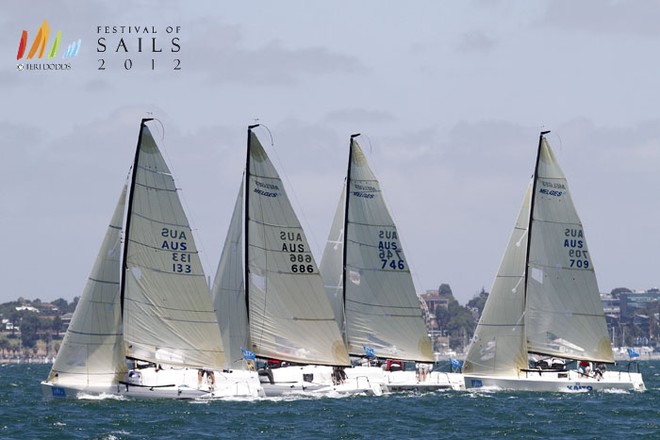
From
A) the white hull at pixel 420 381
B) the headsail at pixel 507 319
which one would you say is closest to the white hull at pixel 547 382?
the headsail at pixel 507 319

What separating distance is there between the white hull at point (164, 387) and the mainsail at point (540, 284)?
1362 centimetres

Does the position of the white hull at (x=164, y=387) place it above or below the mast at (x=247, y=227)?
below

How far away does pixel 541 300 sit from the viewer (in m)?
69.6

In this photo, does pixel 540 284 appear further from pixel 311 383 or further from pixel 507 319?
pixel 311 383

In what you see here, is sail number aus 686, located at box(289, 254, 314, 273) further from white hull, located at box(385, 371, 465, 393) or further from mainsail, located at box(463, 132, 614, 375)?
mainsail, located at box(463, 132, 614, 375)

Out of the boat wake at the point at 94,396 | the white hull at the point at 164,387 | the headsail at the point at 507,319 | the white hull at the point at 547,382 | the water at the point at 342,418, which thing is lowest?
the water at the point at 342,418

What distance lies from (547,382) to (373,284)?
31.4 ft

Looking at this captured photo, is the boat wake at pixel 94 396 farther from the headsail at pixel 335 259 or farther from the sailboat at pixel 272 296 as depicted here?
the headsail at pixel 335 259

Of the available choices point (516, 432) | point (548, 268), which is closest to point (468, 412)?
point (516, 432)

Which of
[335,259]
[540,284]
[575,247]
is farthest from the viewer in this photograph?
[335,259]

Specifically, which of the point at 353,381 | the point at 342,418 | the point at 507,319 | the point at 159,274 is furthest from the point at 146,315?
the point at 507,319

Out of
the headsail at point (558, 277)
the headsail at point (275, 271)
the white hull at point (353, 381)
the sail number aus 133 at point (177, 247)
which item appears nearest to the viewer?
the sail number aus 133 at point (177, 247)

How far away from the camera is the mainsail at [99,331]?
2250 inches

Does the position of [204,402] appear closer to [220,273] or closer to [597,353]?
[220,273]
